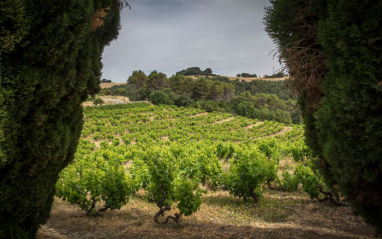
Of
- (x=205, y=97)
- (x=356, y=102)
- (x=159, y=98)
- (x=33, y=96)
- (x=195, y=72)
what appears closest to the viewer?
(x=356, y=102)

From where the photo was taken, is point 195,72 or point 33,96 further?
point 195,72

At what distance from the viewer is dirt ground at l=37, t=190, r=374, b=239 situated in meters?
5.91

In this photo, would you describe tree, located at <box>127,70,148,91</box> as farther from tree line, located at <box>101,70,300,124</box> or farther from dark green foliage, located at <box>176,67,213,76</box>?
dark green foliage, located at <box>176,67,213,76</box>

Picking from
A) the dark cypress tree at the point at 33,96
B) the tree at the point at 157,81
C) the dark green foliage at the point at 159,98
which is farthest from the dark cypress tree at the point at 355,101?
the tree at the point at 157,81

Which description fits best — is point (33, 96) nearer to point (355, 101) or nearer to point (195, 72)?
point (355, 101)

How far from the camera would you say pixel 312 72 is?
5.21 meters

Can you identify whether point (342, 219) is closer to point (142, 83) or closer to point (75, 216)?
point (75, 216)

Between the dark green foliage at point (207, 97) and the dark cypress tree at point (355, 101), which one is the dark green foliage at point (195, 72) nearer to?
the dark green foliage at point (207, 97)

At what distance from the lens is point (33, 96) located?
3.98 metres

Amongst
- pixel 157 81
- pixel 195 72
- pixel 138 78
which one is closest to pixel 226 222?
Result: pixel 157 81

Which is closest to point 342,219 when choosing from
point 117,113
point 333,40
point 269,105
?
point 333,40

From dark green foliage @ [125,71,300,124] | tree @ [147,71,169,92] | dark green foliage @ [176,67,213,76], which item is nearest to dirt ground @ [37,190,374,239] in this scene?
dark green foliage @ [125,71,300,124]

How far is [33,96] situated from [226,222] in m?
5.39

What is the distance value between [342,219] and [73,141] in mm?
6678
